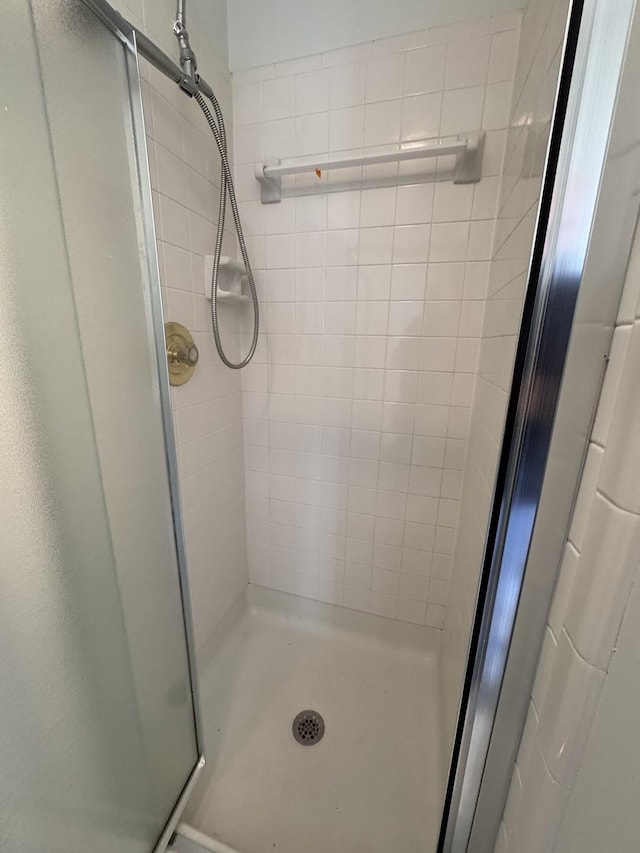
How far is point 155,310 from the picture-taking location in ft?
2.20

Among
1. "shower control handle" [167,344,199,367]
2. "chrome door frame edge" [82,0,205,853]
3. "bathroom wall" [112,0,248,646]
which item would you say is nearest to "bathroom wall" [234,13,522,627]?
"bathroom wall" [112,0,248,646]

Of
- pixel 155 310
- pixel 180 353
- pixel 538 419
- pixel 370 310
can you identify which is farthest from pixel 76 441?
pixel 370 310

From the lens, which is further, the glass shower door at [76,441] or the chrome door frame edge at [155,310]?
the chrome door frame edge at [155,310]

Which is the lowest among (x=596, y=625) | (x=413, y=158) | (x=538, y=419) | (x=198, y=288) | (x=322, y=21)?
(x=596, y=625)

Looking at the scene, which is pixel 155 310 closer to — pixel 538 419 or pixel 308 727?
pixel 538 419

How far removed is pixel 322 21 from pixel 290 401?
1.21m

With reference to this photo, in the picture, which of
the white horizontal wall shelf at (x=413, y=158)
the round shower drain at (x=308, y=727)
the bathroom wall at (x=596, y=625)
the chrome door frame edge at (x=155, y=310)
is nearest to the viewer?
the bathroom wall at (x=596, y=625)

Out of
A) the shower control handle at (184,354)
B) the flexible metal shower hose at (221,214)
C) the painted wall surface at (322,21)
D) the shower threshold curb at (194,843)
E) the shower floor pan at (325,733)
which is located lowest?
the shower floor pan at (325,733)

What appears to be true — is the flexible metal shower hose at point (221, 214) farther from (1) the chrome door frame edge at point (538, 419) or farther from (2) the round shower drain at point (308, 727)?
(2) the round shower drain at point (308, 727)

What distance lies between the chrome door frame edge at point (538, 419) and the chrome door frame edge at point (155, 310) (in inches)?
25.6

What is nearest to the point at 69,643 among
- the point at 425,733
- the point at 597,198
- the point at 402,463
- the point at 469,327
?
the point at 597,198

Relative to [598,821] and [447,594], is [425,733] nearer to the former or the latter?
[447,594]

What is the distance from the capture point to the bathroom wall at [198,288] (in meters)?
0.91

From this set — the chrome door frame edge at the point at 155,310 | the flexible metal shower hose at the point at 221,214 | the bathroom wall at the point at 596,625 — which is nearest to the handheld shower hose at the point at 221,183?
the flexible metal shower hose at the point at 221,214
